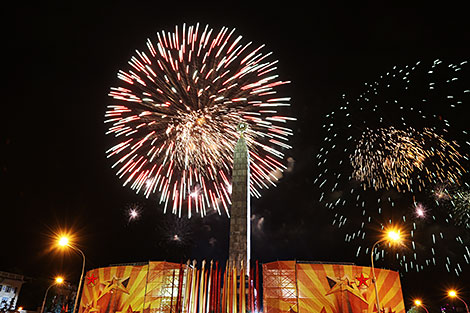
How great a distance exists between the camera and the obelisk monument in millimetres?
28884

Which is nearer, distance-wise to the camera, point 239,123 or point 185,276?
point 185,276

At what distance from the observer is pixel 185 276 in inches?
1066

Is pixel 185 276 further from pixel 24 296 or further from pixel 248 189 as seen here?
pixel 24 296

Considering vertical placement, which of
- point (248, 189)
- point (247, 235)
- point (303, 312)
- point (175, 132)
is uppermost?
point (175, 132)

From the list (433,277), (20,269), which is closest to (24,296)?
(20,269)

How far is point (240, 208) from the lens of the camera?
30.8m

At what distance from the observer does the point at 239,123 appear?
109 ft

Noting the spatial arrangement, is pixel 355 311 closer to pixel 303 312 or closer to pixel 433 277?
pixel 303 312

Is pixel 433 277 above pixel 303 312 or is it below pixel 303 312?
above

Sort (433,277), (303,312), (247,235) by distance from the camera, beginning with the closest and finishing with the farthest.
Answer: (303,312), (247,235), (433,277)

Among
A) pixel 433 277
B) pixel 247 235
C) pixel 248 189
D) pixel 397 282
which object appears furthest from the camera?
pixel 433 277

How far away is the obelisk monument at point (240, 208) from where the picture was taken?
2888 centimetres

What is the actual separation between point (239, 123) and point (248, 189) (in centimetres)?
667

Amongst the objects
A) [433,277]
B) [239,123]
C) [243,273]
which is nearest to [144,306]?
[243,273]
